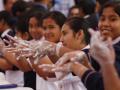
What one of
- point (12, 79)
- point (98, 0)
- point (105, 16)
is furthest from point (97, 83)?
point (98, 0)

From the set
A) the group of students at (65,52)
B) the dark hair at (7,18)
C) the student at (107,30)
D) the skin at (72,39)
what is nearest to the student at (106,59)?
the group of students at (65,52)

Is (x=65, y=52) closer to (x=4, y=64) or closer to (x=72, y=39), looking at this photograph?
(x=72, y=39)

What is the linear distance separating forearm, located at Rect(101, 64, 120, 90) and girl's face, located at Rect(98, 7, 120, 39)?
0.38 meters

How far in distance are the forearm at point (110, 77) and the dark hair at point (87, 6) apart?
2.38m

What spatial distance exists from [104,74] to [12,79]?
175 centimetres

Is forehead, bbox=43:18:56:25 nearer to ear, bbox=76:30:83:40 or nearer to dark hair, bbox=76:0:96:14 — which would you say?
ear, bbox=76:30:83:40

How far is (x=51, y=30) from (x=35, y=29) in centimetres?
29

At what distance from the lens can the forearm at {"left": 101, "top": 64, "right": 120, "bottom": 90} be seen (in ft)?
5.91

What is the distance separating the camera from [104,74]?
182 centimetres

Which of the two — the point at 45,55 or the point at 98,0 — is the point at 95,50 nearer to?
the point at 45,55

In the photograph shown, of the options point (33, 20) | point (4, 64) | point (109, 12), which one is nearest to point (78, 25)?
point (109, 12)

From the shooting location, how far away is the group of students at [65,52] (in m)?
1.84

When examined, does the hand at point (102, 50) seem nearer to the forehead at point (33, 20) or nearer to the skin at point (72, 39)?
the skin at point (72, 39)

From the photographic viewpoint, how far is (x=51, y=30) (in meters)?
3.12
